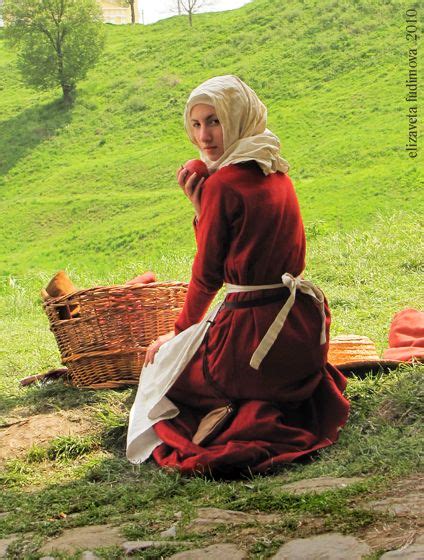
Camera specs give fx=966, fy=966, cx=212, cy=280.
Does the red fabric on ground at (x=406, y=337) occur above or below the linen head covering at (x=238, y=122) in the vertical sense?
below

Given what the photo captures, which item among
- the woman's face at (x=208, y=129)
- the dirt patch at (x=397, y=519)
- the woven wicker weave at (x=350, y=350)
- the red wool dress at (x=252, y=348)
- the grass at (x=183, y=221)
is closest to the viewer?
the dirt patch at (x=397, y=519)

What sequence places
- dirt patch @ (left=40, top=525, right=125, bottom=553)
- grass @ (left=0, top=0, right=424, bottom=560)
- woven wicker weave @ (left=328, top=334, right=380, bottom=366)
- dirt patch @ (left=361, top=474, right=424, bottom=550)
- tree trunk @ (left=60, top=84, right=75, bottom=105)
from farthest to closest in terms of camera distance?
tree trunk @ (left=60, top=84, right=75, bottom=105) < woven wicker weave @ (left=328, top=334, right=380, bottom=366) < grass @ (left=0, top=0, right=424, bottom=560) < dirt patch @ (left=40, top=525, right=125, bottom=553) < dirt patch @ (left=361, top=474, right=424, bottom=550)

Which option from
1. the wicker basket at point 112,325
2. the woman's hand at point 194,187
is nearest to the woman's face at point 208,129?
the woman's hand at point 194,187

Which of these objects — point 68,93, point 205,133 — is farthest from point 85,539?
point 68,93

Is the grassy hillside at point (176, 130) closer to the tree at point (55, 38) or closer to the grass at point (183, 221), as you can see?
the grass at point (183, 221)

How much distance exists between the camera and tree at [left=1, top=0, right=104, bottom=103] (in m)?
23.3

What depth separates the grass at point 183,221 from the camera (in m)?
3.76

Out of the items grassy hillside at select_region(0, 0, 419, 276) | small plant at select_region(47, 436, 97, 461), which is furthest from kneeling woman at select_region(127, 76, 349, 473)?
grassy hillside at select_region(0, 0, 419, 276)

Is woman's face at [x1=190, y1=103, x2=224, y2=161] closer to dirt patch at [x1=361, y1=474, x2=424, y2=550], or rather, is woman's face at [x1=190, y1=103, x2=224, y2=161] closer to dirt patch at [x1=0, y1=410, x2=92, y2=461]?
dirt patch at [x1=0, y1=410, x2=92, y2=461]

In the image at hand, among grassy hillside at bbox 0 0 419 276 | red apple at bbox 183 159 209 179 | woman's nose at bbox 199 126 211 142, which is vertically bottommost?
grassy hillside at bbox 0 0 419 276

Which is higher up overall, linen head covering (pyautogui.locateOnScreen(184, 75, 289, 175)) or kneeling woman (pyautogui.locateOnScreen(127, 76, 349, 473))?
linen head covering (pyautogui.locateOnScreen(184, 75, 289, 175))

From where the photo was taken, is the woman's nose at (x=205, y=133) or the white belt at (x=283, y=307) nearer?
the white belt at (x=283, y=307)

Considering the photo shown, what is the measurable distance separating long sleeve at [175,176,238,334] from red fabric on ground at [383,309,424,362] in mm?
1528

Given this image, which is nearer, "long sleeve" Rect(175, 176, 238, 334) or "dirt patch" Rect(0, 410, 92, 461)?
"long sleeve" Rect(175, 176, 238, 334)
